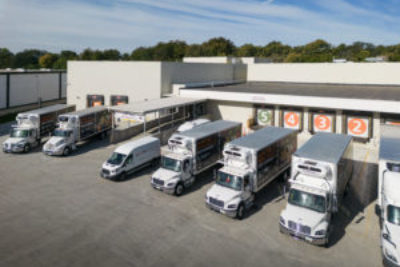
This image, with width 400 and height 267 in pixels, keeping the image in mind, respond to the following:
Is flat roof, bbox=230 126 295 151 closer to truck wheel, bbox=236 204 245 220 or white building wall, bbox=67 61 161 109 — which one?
truck wheel, bbox=236 204 245 220

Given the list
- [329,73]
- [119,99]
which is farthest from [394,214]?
[329,73]

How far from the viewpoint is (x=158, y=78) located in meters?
34.8

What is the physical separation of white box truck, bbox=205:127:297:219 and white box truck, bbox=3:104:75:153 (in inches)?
736

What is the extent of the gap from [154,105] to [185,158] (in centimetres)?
1144

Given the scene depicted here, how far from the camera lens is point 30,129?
26.5 metres

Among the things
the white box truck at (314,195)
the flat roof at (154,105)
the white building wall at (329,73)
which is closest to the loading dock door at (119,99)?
the flat roof at (154,105)

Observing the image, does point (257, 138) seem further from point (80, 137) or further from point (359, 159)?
point (80, 137)

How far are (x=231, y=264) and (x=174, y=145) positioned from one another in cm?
878

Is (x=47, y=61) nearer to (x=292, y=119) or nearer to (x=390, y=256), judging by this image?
(x=292, y=119)

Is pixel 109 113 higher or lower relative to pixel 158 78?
lower

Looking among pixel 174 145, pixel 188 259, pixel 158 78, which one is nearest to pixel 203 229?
pixel 188 259

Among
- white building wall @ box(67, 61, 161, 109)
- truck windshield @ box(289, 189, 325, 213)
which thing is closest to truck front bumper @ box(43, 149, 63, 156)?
white building wall @ box(67, 61, 161, 109)

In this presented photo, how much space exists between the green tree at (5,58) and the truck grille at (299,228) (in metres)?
114

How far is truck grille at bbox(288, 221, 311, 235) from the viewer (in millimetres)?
12352
